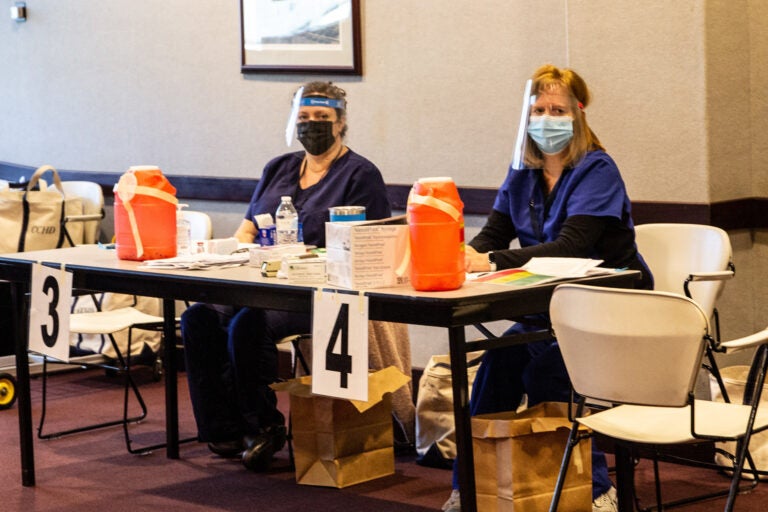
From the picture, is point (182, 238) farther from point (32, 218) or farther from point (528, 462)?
point (32, 218)

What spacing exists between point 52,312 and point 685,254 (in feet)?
6.76

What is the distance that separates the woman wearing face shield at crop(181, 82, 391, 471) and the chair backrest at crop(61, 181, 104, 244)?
2121 mm

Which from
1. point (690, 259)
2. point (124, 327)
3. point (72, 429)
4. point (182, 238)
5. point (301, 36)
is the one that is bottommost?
point (72, 429)

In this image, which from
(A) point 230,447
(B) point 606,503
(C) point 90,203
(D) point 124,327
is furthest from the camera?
(C) point 90,203

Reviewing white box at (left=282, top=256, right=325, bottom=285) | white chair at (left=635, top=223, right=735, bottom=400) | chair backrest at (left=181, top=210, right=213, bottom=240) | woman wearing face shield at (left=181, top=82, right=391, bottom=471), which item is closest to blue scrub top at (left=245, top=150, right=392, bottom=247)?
woman wearing face shield at (left=181, top=82, right=391, bottom=471)

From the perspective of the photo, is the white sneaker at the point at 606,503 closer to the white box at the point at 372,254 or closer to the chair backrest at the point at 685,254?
the chair backrest at the point at 685,254

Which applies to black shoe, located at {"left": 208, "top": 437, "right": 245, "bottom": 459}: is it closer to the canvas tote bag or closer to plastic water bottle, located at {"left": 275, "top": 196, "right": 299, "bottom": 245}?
plastic water bottle, located at {"left": 275, "top": 196, "right": 299, "bottom": 245}

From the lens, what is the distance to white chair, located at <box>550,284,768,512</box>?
2.67 meters

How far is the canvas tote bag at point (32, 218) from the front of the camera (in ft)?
19.4

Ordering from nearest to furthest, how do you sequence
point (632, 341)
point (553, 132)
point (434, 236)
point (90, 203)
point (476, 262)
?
point (632, 341) → point (434, 236) → point (476, 262) → point (553, 132) → point (90, 203)

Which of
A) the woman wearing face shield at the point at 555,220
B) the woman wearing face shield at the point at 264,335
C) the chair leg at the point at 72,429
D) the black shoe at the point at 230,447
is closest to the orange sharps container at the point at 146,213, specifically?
the woman wearing face shield at the point at 264,335

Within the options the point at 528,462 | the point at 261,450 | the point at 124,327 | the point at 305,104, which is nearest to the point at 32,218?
the point at 124,327

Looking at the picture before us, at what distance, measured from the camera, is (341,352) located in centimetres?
303

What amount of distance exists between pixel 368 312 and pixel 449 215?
0.32m
